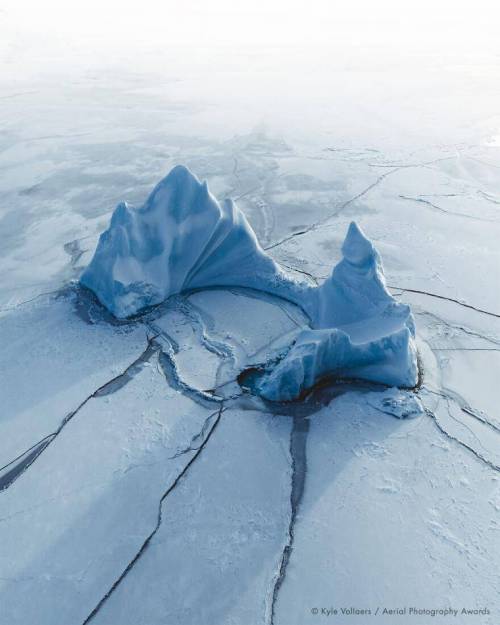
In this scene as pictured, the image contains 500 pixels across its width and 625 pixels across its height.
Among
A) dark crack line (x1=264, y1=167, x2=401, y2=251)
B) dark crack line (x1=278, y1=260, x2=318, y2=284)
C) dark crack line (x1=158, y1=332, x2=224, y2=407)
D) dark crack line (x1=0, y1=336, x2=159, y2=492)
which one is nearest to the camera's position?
dark crack line (x1=0, y1=336, x2=159, y2=492)

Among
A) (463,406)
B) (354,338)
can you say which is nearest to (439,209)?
(354,338)

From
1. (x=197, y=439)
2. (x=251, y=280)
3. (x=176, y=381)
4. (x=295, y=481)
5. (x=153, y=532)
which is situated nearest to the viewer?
(x=153, y=532)

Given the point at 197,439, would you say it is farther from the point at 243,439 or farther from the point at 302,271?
the point at 302,271

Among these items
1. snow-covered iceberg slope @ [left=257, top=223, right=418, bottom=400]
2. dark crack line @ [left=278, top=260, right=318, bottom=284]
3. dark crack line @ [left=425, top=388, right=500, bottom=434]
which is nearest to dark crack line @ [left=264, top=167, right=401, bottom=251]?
dark crack line @ [left=278, top=260, right=318, bottom=284]

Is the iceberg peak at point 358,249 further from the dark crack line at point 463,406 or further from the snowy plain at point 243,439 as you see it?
the dark crack line at point 463,406

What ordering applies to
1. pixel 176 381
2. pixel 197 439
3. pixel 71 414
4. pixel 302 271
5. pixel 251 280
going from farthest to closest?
pixel 302 271 < pixel 251 280 < pixel 176 381 < pixel 71 414 < pixel 197 439

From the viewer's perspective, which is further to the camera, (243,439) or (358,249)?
(358,249)

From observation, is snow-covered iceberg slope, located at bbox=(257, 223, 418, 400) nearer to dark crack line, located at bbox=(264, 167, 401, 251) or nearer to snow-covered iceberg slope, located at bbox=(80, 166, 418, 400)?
snow-covered iceberg slope, located at bbox=(80, 166, 418, 400)
